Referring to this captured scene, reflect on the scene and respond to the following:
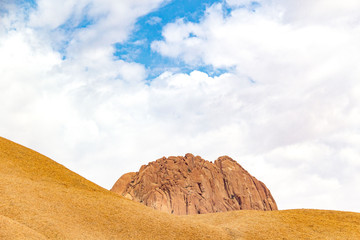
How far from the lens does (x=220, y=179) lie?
122 m

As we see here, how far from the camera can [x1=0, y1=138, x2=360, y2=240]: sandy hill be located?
3453 centimetres

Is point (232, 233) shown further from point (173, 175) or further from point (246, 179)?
point (246, 179)

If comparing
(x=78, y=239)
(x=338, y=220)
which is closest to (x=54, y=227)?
(x=78, y=239)

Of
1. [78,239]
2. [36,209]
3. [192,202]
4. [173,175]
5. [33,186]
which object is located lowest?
[78,239]

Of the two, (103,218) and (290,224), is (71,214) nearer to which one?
(103,218)

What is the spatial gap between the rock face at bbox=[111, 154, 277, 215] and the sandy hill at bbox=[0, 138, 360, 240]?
61141 mm

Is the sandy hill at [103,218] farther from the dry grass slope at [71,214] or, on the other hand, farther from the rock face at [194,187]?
the rock face at [194,187]

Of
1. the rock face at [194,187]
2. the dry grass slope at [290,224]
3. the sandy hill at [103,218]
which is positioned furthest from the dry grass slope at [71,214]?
the rock face at [194,187]

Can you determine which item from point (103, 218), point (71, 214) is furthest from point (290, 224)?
point (71, 214)

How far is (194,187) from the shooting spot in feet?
376

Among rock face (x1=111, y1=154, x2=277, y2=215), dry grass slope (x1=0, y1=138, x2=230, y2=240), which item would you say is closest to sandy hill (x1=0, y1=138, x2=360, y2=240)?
dry grass slope (x1=0, y1=138, x2=230, y2=240)

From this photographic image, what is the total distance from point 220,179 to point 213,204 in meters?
10.5

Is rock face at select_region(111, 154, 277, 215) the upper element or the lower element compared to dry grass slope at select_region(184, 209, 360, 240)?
upper

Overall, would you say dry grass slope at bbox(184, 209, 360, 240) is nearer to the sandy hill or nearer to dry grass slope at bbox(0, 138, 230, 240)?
the sandy hill
